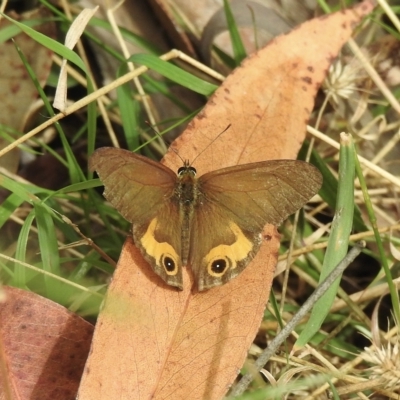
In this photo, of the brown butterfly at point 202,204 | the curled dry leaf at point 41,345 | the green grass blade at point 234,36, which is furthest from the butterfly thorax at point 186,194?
the green grass blade at point 234,36

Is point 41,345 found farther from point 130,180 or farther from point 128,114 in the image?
point 128,114

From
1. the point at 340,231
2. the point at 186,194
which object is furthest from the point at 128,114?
the point at 340,231

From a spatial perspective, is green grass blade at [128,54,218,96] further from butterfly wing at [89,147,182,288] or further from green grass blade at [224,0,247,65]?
butterfly wing at [89,147,182,288]

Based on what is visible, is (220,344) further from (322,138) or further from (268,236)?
(322,138)

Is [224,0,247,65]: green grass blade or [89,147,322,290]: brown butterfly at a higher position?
[224,0,247,65]: green grass blade

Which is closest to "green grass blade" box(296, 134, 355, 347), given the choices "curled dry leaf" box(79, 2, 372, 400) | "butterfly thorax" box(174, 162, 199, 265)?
"curled dry leaf" box(79, 2, 372, 400)

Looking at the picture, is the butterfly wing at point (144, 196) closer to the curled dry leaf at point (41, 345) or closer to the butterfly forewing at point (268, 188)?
the butterfly forewing at point (268, 188)
